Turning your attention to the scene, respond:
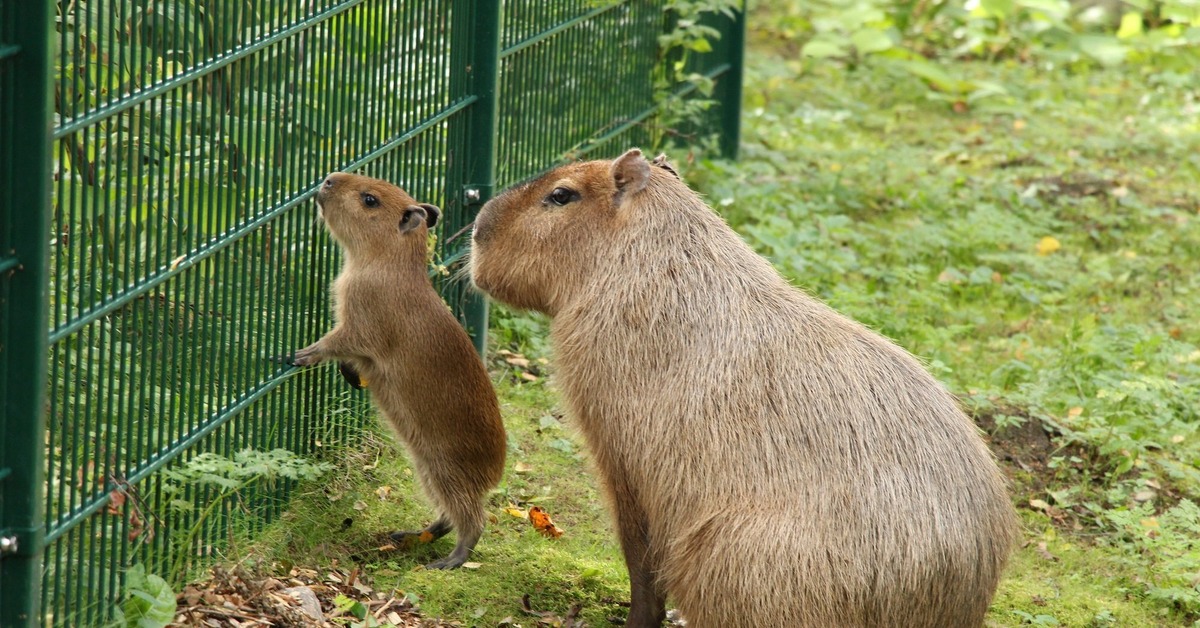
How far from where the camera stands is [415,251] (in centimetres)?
453

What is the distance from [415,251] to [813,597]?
1722 millimetres

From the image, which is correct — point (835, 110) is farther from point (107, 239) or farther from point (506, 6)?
point (107, 239)

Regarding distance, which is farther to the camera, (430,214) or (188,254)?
(430,214)

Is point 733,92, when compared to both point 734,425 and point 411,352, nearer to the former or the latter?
point 411,352

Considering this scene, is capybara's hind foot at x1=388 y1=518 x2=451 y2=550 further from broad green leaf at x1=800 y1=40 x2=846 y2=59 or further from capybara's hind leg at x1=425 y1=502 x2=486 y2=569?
broad green leaf at x1=800 y1=40 x2=846 y2=59

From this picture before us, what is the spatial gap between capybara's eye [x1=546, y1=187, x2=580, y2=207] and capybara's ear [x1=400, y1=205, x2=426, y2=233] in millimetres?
566

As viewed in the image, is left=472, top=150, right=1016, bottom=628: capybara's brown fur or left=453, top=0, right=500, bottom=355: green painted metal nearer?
left=472, top=150, right=1016, bottom=628: capybara's brown fur

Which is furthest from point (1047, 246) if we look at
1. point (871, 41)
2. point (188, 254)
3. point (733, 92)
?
point (188, 254)

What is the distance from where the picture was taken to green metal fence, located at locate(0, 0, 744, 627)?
9.96 feet

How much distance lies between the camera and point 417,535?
4602 mm

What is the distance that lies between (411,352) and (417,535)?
0.61m

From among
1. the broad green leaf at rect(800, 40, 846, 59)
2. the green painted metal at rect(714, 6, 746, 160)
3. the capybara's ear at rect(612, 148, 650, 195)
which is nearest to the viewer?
the capybara's ear at rect(612, 148, 650, 195)

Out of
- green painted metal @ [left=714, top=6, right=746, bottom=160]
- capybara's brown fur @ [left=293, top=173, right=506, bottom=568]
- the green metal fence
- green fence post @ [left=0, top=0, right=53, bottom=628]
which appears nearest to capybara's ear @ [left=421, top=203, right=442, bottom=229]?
capybara's brown fur @ [left=293, top=173, right=506, bottom=568]

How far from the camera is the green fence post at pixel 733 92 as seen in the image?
9.12m
